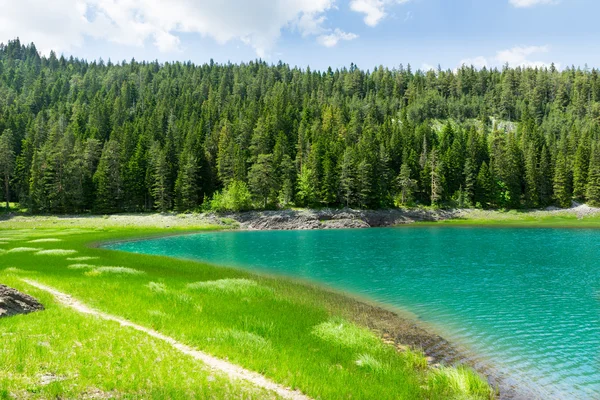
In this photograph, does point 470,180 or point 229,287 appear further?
point 470,180

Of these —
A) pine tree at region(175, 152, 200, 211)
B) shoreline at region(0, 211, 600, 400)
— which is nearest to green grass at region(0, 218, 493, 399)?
shoreline at region(0, 211, 600, 400)

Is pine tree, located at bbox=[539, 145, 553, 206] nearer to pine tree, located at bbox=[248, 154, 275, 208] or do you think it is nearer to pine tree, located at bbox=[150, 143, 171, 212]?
pine tree, located at bbox=[248, 154, 275, 208]

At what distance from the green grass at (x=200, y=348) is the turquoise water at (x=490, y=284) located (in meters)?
4.36

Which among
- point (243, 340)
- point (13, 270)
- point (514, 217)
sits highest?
point (243, 340)

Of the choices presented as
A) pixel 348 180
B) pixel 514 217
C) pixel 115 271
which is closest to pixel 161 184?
pixel 348 180

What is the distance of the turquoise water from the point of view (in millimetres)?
15477

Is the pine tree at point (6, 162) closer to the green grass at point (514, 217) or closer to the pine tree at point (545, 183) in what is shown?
the green grass at point (514, 217)

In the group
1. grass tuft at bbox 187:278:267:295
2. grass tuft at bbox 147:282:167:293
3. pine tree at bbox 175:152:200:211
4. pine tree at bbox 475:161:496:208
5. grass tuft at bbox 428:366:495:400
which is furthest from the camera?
pine tree at bbox 475:161:496:208

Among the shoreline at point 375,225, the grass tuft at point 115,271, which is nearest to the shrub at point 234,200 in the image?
the shoreline at point 375,225

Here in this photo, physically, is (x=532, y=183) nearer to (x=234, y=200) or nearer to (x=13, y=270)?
(x=234, y=200)

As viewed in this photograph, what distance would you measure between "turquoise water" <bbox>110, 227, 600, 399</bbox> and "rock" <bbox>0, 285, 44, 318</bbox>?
19341 mm

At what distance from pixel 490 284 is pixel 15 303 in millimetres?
31457

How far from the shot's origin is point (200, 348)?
13.3 meters

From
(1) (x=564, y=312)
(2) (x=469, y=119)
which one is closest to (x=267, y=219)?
(1) (x=564, y=312)
